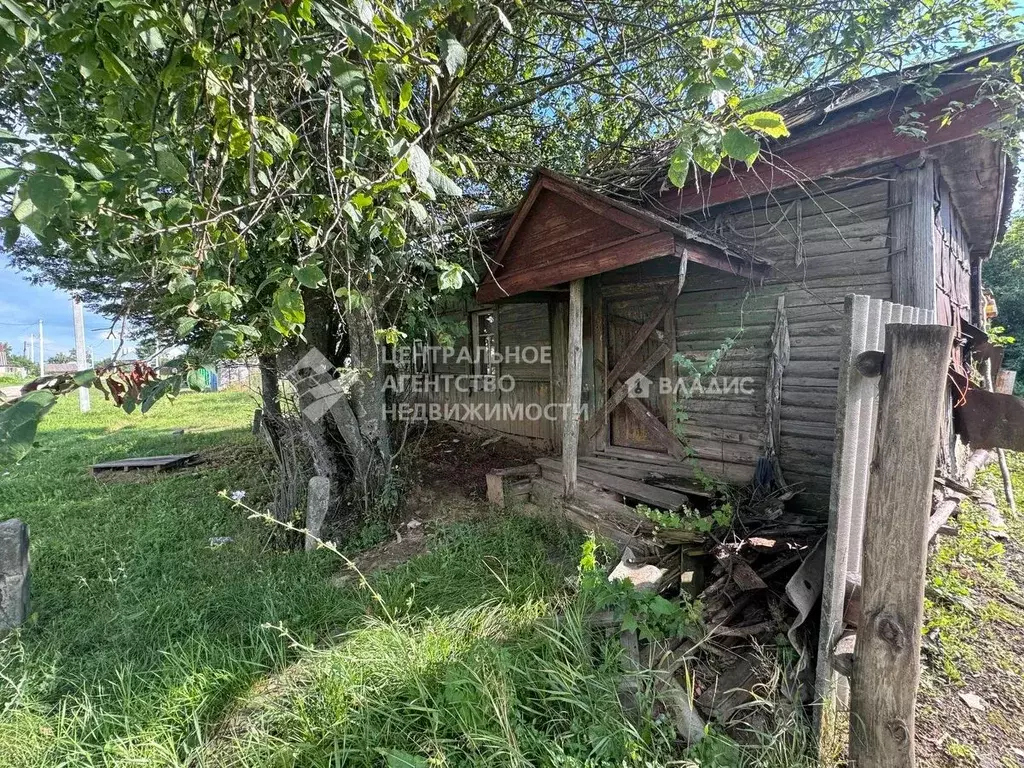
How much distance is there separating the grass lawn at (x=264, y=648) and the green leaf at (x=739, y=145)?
2343 millimetres

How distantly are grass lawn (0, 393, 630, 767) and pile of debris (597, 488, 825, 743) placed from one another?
0.33 meters

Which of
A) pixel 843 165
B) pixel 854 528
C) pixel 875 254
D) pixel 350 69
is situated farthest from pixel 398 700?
pixel 843 165

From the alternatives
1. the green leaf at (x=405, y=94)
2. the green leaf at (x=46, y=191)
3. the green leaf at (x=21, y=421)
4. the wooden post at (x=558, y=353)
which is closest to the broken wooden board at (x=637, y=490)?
the wooden post at (x=558, y=353)

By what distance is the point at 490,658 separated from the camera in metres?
2.29

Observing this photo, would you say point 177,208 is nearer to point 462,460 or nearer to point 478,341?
point 462,460

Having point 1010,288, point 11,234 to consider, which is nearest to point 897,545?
point 11,234

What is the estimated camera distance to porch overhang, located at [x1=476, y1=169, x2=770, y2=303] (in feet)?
10.8

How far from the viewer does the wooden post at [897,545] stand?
5.06ft

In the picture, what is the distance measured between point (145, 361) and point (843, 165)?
524 cm

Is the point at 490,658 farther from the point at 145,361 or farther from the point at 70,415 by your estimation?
the point at 70,415

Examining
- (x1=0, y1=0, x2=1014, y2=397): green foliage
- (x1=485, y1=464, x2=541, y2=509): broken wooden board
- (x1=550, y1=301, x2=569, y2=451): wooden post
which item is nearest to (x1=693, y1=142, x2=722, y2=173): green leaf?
(x1=0, y1=0, x2=1014, y2=397): green foliage

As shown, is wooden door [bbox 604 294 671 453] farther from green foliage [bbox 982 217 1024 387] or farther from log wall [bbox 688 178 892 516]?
green foliage [bbox 982 217 1024 387]

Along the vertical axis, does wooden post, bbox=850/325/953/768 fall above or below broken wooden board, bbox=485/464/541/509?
above

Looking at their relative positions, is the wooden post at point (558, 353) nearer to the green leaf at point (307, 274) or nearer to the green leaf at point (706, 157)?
the green leaf at point (307, 274)
